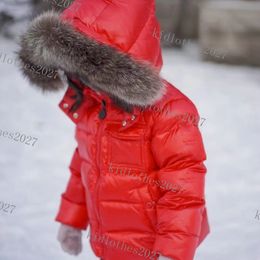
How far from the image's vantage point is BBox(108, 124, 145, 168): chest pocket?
1.72 meters

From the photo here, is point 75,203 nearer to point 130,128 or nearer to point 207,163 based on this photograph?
point 130,128

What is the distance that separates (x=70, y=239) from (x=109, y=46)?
2.94ft

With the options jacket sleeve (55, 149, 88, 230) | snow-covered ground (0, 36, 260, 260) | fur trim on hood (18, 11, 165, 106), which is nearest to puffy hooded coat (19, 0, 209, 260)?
fur trim on hood (18, 11, 165, 106)

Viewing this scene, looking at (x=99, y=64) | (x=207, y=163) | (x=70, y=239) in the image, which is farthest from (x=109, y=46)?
(x=207, y=163)

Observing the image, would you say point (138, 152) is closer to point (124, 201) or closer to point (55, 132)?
point (124, 201)

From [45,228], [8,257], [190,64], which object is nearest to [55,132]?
[45,228]

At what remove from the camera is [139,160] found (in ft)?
5.68

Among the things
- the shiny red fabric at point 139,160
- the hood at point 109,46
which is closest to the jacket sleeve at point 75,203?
the shiny red fabric at point 139,160

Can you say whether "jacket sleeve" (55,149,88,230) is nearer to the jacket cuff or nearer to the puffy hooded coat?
the jacket cuff

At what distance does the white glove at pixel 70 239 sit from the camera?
210cm

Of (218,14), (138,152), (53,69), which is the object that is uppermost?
(218,14)

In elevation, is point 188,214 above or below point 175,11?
below

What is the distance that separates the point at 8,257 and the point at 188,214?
1371mm

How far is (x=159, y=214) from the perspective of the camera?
172 centimetres
